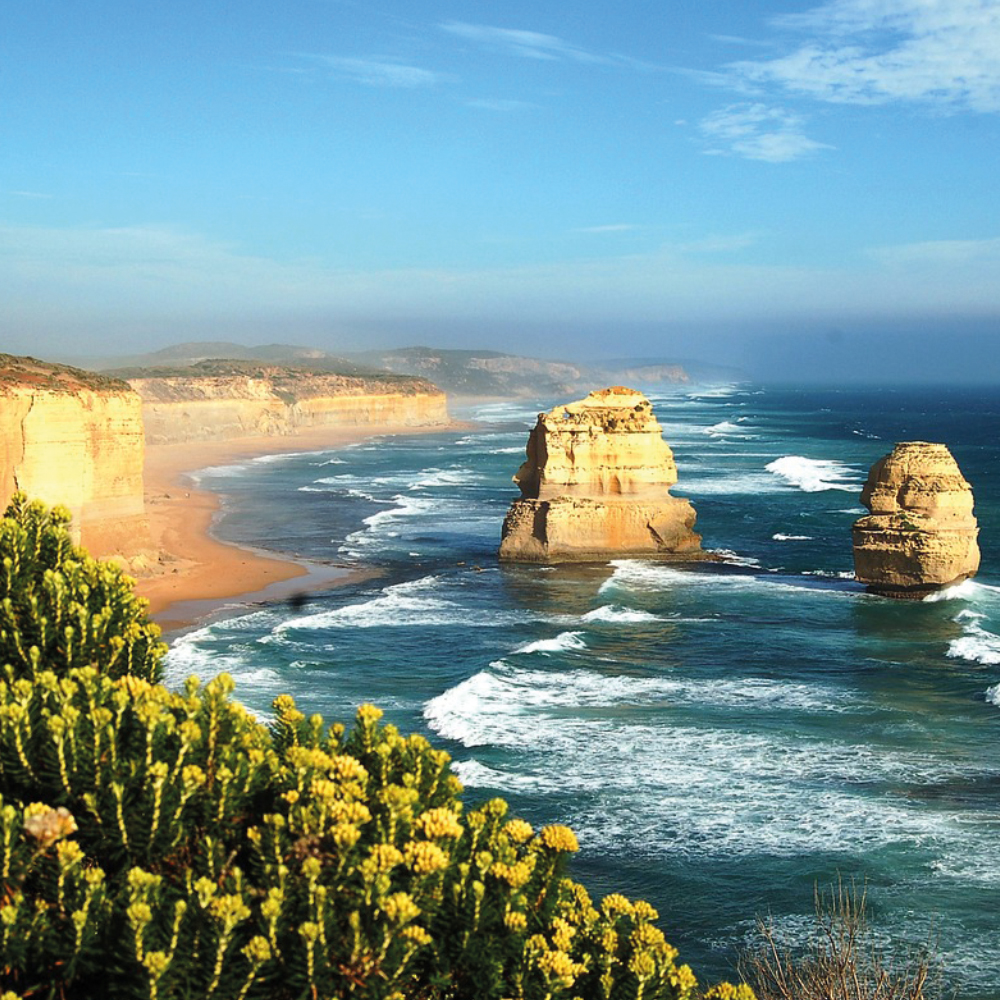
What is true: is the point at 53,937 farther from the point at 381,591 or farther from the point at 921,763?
the point at 381,591

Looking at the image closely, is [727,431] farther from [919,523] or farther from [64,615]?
[64,615]

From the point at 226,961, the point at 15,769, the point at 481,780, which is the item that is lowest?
the point at 481,780

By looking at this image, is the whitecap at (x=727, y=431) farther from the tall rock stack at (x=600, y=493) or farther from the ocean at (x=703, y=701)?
the tall rock stack at (x=600, y=493)

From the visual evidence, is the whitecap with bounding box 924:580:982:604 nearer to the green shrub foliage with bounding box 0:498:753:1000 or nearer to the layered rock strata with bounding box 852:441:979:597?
the layered rock strata with bounding box 852:441:979:597

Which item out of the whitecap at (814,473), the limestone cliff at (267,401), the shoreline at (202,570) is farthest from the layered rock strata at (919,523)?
the limestone cliff at (267,401)

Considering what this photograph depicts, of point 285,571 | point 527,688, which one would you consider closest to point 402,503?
point 285,571

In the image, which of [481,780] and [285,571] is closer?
[481,780]
